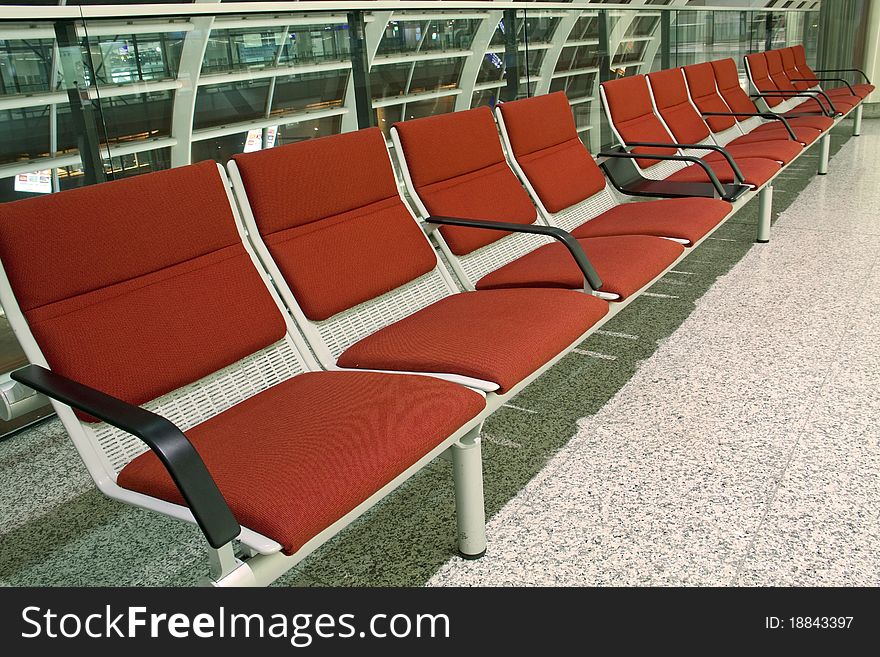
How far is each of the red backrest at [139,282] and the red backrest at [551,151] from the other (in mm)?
1533

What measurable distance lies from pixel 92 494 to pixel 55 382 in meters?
0.94

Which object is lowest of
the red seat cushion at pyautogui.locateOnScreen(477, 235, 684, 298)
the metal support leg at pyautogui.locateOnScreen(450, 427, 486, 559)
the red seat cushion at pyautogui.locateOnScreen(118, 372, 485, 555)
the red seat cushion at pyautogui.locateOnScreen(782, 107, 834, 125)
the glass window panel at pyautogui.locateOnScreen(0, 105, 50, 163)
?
the metal support leg at pyautogui.locateOnScreen(450, 427, 486, 559)

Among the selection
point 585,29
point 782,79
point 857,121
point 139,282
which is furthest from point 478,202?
point 857,121

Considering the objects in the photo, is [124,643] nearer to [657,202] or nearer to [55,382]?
[55,382]

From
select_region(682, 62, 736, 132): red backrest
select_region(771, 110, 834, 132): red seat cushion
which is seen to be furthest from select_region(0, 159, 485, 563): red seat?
select_region(771, 110, 834, 132): red seat cushion

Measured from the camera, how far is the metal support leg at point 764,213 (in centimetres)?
423

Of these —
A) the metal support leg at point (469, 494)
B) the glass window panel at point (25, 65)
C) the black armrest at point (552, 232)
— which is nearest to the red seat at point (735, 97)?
the black armrest at point (552, 232)

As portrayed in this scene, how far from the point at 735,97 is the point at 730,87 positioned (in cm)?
9

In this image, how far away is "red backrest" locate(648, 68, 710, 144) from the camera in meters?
4.69

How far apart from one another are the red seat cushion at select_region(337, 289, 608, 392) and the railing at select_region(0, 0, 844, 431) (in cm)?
127

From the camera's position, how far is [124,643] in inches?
54.4

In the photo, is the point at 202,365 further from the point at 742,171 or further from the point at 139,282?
the point at 742,171

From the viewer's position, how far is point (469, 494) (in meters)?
1.78

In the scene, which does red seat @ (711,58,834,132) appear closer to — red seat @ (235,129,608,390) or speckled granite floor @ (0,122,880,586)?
speckled granite floor @ (0,122,880,586)
